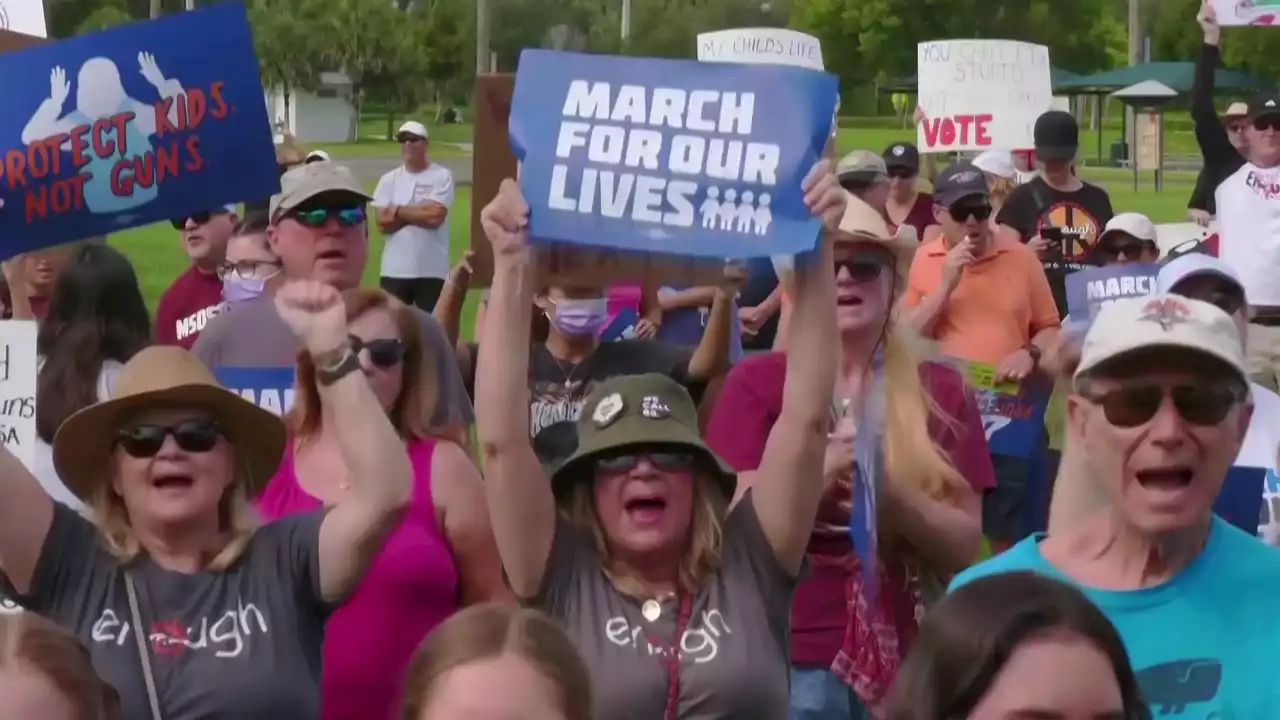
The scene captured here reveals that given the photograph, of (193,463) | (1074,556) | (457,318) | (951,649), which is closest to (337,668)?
(193,463)

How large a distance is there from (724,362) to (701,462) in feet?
8.25

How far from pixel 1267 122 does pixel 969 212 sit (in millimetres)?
2699

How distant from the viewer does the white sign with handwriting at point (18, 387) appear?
4609 mm

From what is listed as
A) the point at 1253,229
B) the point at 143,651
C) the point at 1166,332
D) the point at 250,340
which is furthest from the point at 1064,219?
the point at 143,651

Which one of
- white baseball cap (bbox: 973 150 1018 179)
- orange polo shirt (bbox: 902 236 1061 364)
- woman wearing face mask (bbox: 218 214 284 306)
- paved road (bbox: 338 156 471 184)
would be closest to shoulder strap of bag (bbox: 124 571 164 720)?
woman wearing face mask (bbox: 218 214 284 306)

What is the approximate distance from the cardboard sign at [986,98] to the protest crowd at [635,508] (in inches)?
352

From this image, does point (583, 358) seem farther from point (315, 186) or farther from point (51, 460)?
point (51, 460)

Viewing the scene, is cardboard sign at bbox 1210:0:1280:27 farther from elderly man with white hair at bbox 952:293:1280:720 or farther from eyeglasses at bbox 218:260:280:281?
elderly man with white hair at bbox 952:293:1280:720

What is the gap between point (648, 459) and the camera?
3.77 m

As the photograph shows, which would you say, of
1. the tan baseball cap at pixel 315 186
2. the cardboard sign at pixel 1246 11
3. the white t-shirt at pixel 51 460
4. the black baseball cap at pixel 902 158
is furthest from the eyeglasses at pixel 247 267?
the cardboard sign at pixel 1246 11

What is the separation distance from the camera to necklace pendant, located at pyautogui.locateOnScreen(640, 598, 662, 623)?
12.1 feet

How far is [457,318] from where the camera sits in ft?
23.6

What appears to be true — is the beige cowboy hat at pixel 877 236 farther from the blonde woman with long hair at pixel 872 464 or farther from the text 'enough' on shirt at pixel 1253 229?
the text 'enough' on shirt at pixel 1253 229

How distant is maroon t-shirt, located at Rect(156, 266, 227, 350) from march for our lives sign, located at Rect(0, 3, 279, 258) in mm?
2042
